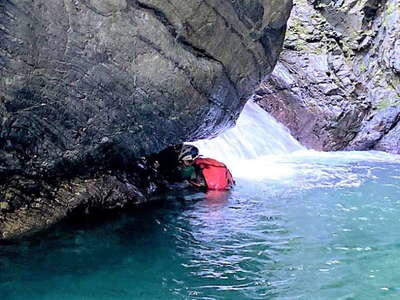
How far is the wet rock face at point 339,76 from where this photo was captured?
14.0m

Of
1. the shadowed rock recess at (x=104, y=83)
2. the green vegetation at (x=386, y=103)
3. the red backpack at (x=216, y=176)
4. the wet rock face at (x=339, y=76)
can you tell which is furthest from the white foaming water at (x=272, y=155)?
the shadowed rock recess at (x=104, y=83)

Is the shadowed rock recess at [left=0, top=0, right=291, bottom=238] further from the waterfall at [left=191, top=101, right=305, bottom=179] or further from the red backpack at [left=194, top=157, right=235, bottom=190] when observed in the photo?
the waterfall at [left=191, top=101, right=305, bottom=179]

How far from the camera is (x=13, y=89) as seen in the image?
13.6 feet

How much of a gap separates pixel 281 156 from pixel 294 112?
2181mm

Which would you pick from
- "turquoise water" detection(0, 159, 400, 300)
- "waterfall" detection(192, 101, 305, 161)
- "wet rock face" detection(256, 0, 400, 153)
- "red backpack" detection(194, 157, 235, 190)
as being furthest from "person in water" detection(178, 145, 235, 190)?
"wet rock face" detection(256, 0, 400, 153)

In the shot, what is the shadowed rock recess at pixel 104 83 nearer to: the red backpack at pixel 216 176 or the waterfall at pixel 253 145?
the red backpack at pixel 216 176

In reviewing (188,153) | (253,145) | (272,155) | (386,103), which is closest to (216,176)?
(188,153)

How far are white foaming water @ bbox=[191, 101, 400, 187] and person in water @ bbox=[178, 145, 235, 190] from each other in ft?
3.90

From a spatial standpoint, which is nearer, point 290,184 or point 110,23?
point 110,23

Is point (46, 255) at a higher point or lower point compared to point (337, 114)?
lower

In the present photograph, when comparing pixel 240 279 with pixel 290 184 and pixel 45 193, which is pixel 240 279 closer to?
pixel 45 193

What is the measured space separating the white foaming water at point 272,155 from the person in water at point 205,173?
3.90 ft

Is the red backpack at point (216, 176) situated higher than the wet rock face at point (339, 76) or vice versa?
the wet rock face at point (339, 76)

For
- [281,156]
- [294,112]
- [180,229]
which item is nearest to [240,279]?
[180,229]
